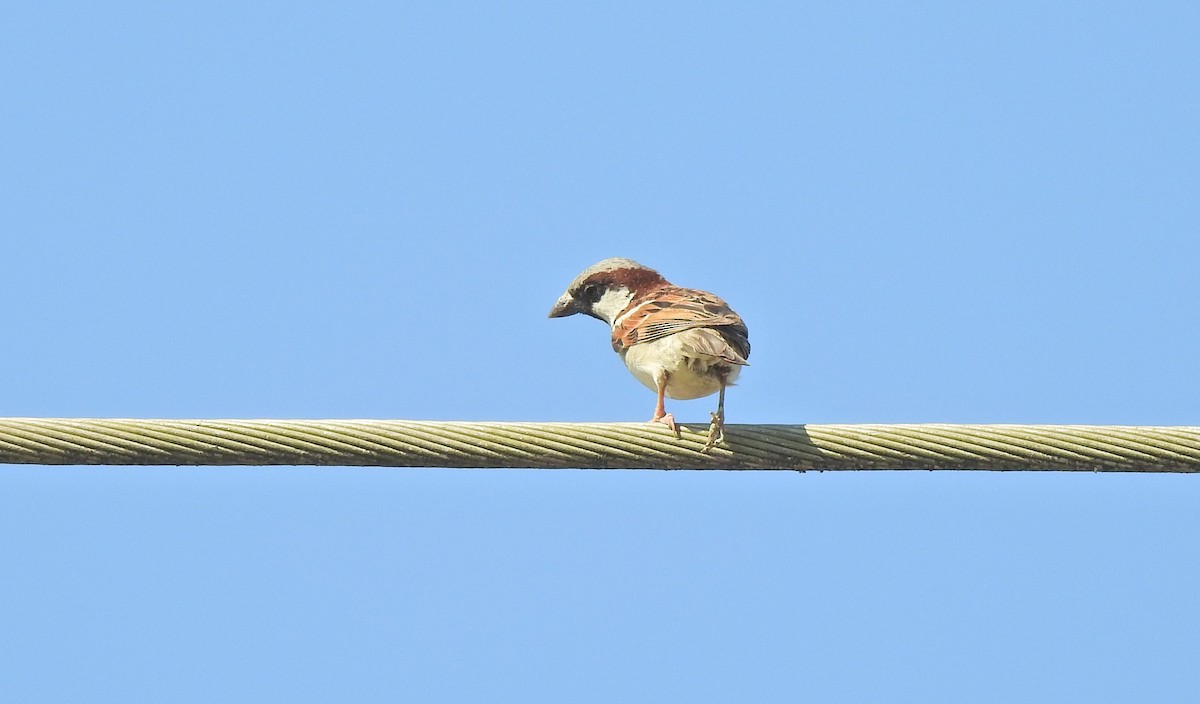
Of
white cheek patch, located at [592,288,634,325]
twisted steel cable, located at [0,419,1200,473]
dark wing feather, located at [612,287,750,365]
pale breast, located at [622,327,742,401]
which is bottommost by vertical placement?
twisted steel cable, located at [0,419,1200,473]

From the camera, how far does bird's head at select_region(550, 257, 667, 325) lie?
36.3 feet

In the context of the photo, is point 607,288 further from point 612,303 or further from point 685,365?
point 685,365

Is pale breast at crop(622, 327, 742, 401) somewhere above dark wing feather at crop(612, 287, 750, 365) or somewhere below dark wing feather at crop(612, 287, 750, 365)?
below

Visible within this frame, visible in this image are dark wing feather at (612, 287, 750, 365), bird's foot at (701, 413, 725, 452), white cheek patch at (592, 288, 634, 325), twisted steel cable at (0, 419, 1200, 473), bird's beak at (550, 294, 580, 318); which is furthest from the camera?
bird's beak at (550, 294, 580, 318)

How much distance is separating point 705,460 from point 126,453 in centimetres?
266

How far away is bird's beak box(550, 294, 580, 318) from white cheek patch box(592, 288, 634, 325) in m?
0.17

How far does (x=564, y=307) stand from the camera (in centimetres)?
1154

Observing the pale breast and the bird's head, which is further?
the bird's head

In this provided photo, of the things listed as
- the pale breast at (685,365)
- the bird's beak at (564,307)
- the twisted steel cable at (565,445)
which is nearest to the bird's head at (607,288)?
the bird's beak at (564,307)

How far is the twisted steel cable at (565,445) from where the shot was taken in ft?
22.9

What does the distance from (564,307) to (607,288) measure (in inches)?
17.5

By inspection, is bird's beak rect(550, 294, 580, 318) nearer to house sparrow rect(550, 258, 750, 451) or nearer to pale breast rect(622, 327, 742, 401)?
house sparrow rect(550, 258, 750, 451)

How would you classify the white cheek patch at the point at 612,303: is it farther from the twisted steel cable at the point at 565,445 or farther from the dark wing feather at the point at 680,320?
the twisted steel cable at the point at 565,445

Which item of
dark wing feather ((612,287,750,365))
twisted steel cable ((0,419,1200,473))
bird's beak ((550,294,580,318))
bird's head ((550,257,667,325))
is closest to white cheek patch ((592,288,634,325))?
bird's head ((550,257,667,325))
